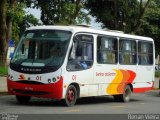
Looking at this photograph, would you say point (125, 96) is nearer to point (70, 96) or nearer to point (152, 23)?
point (70, 96)

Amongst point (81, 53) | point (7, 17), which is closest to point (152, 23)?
point (7, 17)

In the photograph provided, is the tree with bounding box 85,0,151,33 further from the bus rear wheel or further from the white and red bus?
the white and red bus

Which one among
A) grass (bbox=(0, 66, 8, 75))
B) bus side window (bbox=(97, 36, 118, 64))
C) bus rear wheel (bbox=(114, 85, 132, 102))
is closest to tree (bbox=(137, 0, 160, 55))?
grass (bbox=(0, 66, 8, 75))

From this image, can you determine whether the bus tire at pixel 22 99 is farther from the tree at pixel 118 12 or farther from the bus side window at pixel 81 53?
the tree at pixel 118 12

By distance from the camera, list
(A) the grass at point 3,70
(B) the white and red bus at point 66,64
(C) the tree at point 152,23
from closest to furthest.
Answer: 1. (B) the white and red bus at point 66,64
2. (A) the grass at point 3,70
3. (C) the tree at point 152,23

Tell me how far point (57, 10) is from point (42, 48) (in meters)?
23.1

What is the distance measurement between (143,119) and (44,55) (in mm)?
4493

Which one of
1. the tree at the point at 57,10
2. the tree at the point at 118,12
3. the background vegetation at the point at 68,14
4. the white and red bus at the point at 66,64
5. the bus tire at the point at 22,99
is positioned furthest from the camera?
the tree at the point at 118,12

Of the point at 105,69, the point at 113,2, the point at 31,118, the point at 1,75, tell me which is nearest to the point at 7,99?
the point at 105,69

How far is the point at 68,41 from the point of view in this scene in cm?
1798

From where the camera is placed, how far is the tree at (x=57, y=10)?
39562 millimetres

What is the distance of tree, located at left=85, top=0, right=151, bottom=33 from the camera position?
4384 cm

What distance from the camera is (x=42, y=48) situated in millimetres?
18094

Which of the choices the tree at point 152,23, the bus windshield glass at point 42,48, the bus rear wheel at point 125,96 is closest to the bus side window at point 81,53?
the bus windshield glass at point 42,48
